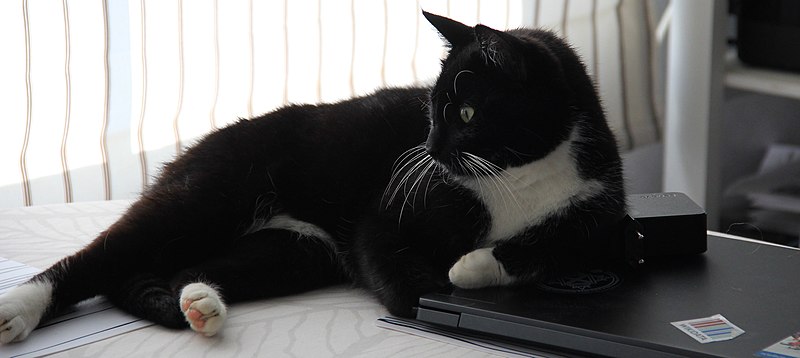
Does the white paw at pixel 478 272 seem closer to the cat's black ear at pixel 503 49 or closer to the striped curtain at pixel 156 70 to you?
the cat's black ear at pixel 503 49

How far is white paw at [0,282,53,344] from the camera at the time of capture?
0.90m

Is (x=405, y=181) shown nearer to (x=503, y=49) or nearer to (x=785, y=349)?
(x=503, y=49)

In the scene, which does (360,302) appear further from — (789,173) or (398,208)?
(789,173)

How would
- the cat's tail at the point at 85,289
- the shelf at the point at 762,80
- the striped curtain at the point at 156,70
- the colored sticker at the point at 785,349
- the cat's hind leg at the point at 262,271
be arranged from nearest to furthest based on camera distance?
the colored sticker at the point at 785,349
the cat's tail at the point at 85,289
the cat's hind leg at the point at 262,271
the striped curtain at the point at 156,70
the shelf at the point at 762,80

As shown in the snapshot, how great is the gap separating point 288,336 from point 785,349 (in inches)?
17.8

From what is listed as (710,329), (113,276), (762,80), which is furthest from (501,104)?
(762,80)

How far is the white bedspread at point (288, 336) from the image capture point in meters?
0.89

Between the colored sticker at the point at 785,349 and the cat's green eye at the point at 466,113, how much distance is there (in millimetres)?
372

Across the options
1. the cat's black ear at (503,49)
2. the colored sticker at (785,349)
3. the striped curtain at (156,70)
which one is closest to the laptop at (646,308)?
the colored sticker at (785,349)

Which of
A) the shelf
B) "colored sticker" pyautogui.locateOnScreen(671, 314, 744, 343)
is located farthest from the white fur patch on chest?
the shelf

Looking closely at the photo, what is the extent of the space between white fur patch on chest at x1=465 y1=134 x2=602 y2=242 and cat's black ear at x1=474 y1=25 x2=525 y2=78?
106mm

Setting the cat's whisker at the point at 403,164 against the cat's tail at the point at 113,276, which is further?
the cat's whisker at the point at 403,164

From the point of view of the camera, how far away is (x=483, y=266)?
98cm

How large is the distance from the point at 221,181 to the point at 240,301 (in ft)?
0.52
